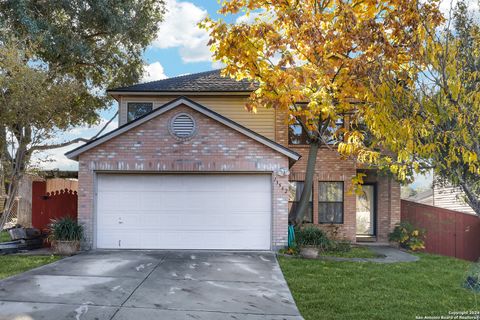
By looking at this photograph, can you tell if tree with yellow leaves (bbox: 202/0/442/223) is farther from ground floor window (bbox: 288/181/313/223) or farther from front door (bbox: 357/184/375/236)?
front door (bbox: 357/184/375/236)

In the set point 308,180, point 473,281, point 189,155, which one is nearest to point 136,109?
point 189,155

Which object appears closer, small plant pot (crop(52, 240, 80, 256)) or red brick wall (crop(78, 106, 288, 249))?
small plant pot (crop(52, 240, 80, 256))

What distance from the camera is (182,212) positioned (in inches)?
483

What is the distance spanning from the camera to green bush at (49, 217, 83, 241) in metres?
11.4

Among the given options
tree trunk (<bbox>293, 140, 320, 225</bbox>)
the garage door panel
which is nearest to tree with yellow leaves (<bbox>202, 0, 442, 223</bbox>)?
tree trunk (<bbox>293, 140, 320, 225</bbox>)

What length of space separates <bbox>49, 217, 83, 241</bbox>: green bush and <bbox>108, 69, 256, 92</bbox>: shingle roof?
6202 millimetres

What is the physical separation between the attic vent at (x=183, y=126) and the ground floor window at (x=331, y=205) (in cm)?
628

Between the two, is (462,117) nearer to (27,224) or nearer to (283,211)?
(283,211)

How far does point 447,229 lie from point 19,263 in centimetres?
1430

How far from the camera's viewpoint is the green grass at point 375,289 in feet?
22.0

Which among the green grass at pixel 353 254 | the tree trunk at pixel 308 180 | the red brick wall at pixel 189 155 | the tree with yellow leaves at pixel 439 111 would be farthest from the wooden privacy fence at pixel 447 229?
the tree with yellow leaves at pixel 439 111

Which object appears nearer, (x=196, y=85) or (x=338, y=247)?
(x=338, y=247)

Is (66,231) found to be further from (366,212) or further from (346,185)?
(366,212)

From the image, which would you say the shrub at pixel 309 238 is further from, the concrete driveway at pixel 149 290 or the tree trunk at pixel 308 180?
the tree trunk at pixel 308 180
